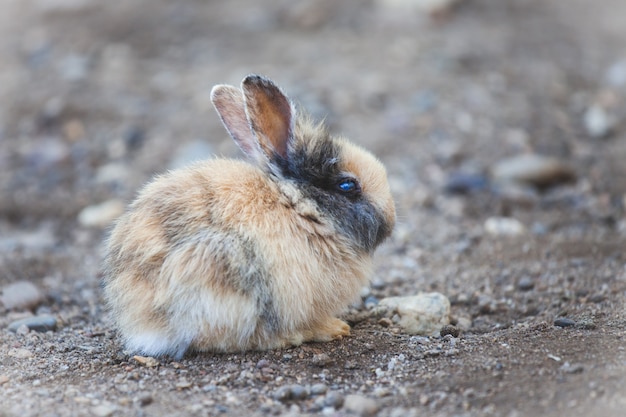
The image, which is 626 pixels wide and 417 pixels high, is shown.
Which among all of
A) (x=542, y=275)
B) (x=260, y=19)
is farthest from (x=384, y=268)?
(x=260, y=19)

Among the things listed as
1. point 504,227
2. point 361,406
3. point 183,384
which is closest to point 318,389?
point 361,406

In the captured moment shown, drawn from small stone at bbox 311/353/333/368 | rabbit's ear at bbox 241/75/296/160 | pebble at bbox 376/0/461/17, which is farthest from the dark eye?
pebble at bbox 376/0/461/17

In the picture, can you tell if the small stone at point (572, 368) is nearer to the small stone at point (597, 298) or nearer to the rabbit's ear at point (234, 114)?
the small stone at point (597, 298)

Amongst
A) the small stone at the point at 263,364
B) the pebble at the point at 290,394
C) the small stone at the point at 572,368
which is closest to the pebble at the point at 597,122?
the small stone at the point at 572,368

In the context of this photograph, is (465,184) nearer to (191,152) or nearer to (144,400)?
(191,152)

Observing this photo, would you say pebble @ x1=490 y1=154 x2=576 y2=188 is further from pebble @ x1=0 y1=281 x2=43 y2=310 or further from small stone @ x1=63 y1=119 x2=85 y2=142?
small stone @ x1=63 y1=119 x2=85 y2=142

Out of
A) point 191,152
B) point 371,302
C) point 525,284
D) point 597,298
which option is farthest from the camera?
point 191,152

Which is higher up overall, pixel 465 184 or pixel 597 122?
pixel 597 122
